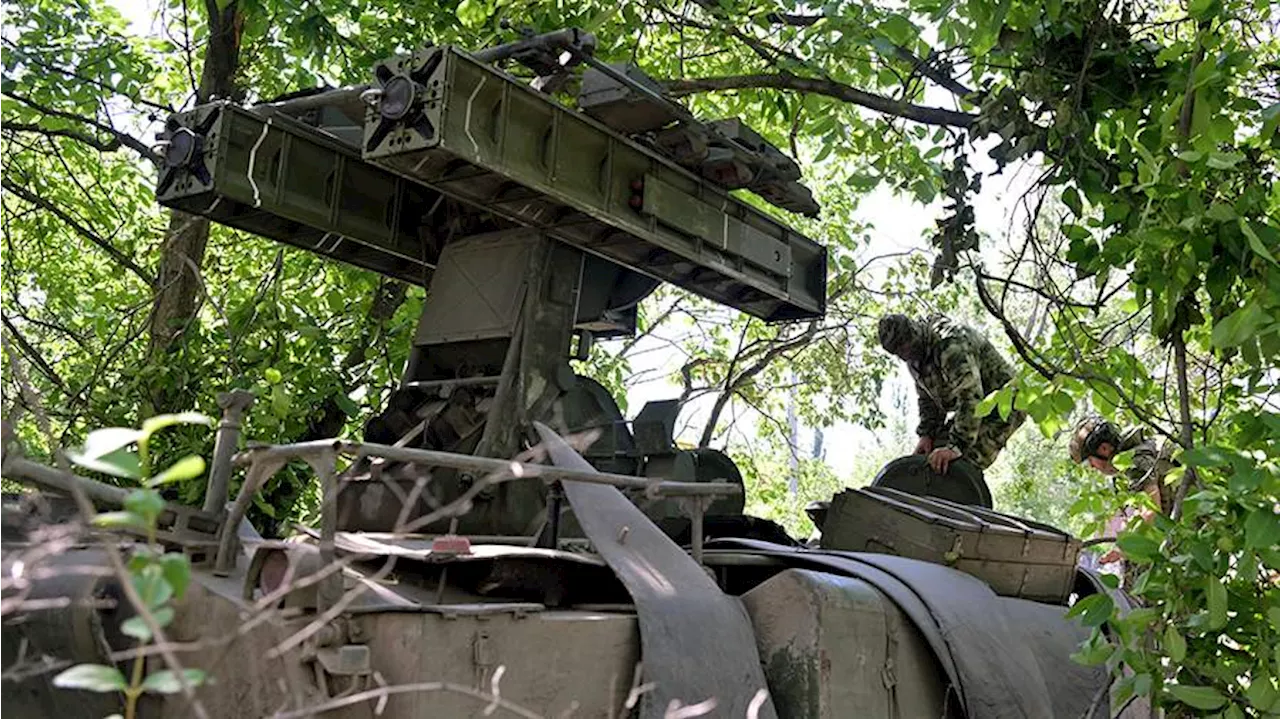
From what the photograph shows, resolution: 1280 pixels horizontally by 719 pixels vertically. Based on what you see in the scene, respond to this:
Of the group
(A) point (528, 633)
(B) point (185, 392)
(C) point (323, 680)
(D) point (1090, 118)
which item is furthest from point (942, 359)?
(C) point (323, 680)

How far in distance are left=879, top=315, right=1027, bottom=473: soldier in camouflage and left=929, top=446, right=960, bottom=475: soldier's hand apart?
0.13 m

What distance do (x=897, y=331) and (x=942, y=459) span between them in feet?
3.51

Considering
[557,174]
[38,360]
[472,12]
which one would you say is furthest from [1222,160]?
[38,360]

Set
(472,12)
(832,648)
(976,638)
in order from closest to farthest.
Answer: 1. (832,648)
2. (976,638)
3. (472,12)

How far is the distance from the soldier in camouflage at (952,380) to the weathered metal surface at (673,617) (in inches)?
148

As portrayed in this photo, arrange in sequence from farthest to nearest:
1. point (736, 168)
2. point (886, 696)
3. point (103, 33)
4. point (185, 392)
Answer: point (103, 33) < point (185, 392) < point (736, 168) < point (886, 696)

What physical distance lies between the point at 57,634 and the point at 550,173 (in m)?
2.91

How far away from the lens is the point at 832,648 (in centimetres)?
504

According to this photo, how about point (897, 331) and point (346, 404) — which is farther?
point (897, 331)

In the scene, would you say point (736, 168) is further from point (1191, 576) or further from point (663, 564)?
point (1191, 576)

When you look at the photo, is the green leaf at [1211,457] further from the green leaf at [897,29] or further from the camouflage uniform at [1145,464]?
the green leaf at [897,29]

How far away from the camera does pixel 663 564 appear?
4969 mm

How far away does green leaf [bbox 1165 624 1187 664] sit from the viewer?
3.91m

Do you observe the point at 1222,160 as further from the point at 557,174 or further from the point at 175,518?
the point at 175,518
